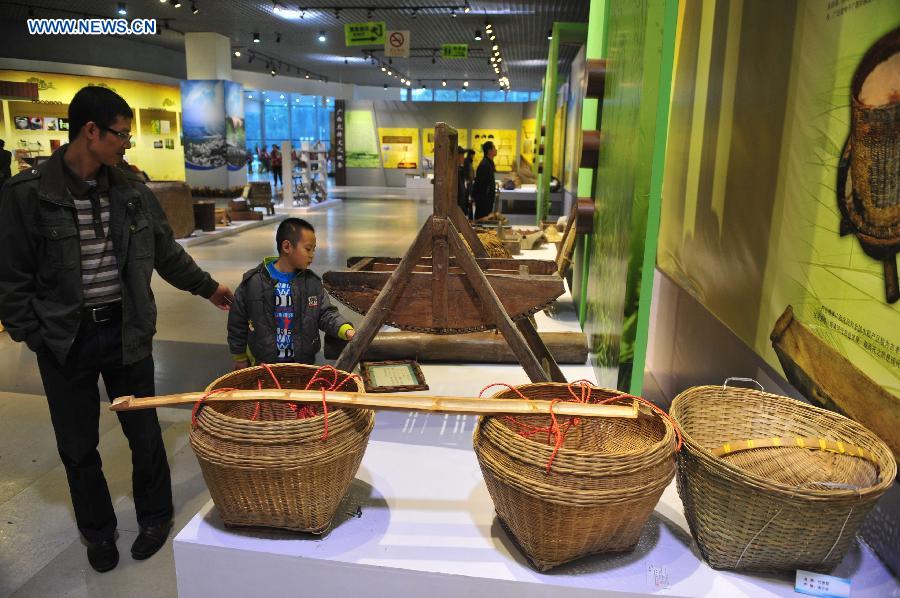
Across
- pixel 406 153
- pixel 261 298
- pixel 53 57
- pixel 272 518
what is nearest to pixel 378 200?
pixel 406 153

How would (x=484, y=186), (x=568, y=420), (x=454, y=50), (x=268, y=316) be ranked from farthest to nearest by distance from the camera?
(x=454, y=50), (x=484, y=186), (x=268, y=316), (x=568, y=420)

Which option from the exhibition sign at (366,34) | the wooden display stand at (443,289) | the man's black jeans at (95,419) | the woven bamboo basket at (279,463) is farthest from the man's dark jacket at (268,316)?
the exhibition sign at (366,34)

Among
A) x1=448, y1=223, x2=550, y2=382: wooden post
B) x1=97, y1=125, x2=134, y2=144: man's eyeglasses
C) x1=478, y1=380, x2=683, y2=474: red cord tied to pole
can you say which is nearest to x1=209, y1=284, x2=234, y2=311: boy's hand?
x1=97, y1=125, x2=134, y2=144: man's eyeglasses

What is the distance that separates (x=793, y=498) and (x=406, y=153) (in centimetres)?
2320

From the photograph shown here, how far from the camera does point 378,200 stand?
1791 centimetres

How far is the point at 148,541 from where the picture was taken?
2.39m

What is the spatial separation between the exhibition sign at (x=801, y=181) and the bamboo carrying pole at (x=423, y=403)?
663 millimetres

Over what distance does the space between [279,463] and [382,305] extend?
838 millimetres

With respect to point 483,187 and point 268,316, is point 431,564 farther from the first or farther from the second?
point 483,187

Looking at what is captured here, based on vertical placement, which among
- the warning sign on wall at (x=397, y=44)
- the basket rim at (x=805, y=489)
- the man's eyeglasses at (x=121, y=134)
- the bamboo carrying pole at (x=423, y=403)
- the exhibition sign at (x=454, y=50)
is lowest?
the basket rim at (x=805, y=489)

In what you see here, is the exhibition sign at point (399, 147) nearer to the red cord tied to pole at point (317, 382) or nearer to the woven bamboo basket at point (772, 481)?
the red cord tied to pole at point (317, 382)

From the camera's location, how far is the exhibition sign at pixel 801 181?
148 cm

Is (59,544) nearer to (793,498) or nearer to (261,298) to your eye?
(261,298)

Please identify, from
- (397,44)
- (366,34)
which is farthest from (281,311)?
(397,44)
